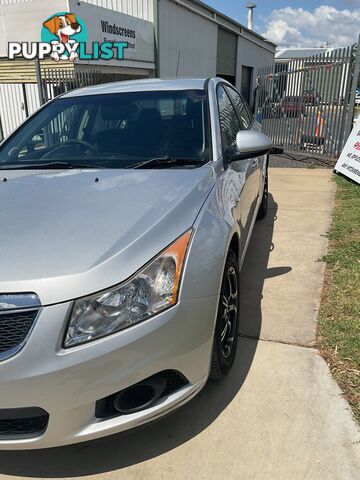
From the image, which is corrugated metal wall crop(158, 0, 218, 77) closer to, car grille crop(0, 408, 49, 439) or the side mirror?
the side mirror

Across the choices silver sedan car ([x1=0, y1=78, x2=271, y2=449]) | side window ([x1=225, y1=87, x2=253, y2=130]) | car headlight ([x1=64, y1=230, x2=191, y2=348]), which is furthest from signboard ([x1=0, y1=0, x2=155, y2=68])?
car headlight ([x1=64, y1=230, x2=191, y2=348])

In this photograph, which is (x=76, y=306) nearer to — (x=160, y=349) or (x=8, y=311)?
(x=8, y=311)

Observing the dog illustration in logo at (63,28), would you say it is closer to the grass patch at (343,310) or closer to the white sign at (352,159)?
the white sign at (352,159)

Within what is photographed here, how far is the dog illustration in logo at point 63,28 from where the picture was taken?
1277 centimetres

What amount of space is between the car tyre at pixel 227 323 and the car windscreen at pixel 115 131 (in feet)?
2.46

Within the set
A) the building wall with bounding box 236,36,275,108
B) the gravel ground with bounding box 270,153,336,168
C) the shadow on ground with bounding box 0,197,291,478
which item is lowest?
the shadow on ground with bounding box 0,197,291,478

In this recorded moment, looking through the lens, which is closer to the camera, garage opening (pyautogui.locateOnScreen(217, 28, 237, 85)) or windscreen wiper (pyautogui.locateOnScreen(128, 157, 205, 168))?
windscreen wiper (pyautogui.locateOnScreen(128, 157, 205, 168))

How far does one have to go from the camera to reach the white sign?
306 inches

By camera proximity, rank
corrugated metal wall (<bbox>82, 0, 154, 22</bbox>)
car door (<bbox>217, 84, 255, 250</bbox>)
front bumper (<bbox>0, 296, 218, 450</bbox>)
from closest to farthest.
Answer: front bumper (<bbox>0, 296, 218, 450</bbox>), car door (<bbox>217, 84, 255, 250</bbox>), corrugated metal wall (<bbox>82, 0, 154, 22</bbox>)

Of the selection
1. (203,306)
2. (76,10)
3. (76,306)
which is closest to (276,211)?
(203,306)

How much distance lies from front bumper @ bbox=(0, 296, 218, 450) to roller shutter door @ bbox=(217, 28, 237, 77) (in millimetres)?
26747

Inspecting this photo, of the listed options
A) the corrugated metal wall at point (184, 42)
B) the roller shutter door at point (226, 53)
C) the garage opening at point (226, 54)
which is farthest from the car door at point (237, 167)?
the roller shutter door at point (226, 53)

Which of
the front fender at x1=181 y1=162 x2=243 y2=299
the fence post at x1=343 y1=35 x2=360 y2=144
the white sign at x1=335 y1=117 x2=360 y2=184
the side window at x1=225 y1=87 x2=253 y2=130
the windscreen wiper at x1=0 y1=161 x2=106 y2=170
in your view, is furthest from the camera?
the fence post at x1=343 y1=35 x2=360 y2=144

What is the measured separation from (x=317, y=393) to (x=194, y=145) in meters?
1.70
